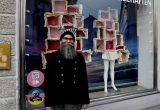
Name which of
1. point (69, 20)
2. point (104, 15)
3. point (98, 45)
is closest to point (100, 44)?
point (98, 45)

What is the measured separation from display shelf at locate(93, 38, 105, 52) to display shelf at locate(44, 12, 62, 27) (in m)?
1.13

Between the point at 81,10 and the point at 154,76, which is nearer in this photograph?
the point at 81,10

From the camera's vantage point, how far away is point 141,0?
629 cm

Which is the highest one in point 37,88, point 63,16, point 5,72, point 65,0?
point 65,0

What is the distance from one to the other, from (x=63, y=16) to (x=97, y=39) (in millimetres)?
1115

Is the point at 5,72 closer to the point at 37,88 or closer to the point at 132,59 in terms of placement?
the point at 37,88

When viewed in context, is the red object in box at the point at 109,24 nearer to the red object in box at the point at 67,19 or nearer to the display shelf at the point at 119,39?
the display shelf at the point at 119,39

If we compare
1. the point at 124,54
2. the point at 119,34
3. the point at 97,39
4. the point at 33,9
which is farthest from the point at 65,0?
the point at 124,54

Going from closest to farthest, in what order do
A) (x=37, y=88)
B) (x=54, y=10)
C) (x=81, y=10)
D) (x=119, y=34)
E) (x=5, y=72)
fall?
(x=5, y=72), (x=37, y=88), (x=54, y=10), (x=81, y=10), (x=119, y=34)

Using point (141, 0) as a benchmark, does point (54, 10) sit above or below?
below

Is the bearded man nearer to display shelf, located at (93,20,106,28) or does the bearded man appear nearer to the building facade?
the building facade

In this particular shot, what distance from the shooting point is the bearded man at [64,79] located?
3.29 meters

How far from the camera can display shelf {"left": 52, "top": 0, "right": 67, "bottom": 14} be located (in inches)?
199

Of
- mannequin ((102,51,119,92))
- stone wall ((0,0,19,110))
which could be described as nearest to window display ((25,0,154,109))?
mannequin ((102,51,119,92))
